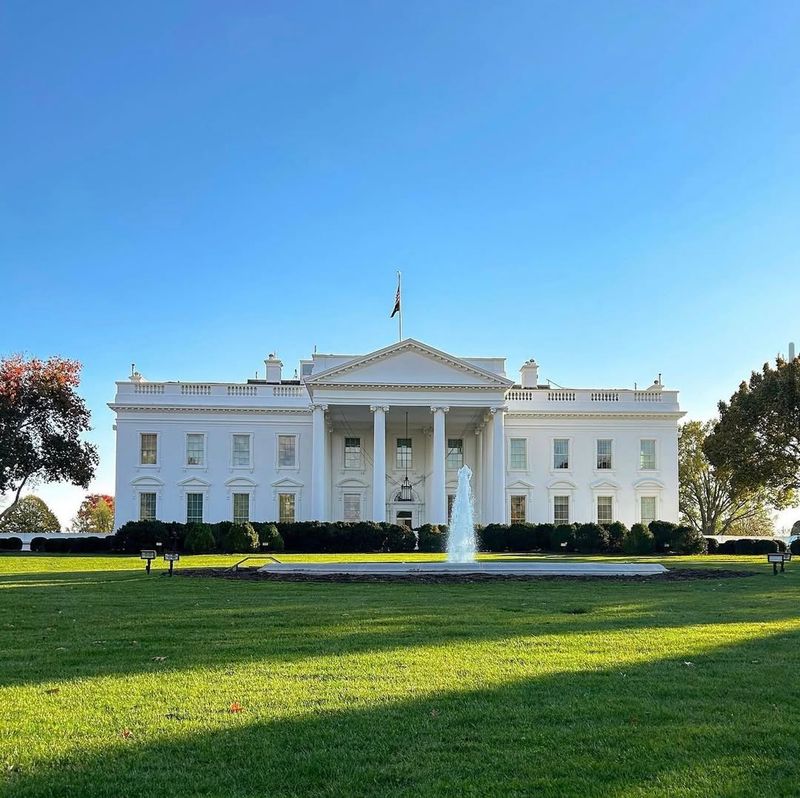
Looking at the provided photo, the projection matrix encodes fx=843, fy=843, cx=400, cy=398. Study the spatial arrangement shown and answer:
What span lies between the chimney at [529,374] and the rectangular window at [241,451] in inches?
737

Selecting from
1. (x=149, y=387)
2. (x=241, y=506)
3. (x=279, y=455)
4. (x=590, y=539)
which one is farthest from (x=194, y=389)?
(x=590, y=539)

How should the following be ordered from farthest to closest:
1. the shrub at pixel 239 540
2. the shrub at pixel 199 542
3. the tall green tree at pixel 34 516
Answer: the tall green tree at pixel 34 516
the shrub at pixel 239 540
the shrub at pixel 199 542

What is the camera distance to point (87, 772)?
16.3 feet

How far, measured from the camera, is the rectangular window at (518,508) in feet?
167

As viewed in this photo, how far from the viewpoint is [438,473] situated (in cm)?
4622

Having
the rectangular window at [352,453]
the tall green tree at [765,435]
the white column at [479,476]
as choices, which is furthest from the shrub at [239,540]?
the tall green tree at [765,435]

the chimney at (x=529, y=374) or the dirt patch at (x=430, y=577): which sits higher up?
the chimney at (x=529, y=374)

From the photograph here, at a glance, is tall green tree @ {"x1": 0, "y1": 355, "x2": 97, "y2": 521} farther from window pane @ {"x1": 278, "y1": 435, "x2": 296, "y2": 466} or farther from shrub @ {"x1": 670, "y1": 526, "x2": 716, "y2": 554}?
shrub @ {"x1": 670, "y1": 526, "x2": 716, "y2": 554}

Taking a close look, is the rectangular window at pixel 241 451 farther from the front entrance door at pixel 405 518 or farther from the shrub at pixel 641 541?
the shrub at pixel 641 541

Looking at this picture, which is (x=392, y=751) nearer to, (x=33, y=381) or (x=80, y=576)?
(x=80, y=576)

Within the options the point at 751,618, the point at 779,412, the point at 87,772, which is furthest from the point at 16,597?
the point at 779,412

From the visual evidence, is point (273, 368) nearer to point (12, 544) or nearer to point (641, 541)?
point (12, 544)

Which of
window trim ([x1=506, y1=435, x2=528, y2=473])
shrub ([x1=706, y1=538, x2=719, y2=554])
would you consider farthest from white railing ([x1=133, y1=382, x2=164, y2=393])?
shrub ([x1=706, y1=538, x2=719, y2=554])

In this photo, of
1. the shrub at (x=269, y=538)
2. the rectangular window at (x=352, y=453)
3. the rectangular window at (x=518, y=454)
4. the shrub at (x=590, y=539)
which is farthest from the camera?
the rectangular window at (x=352, y=453)
